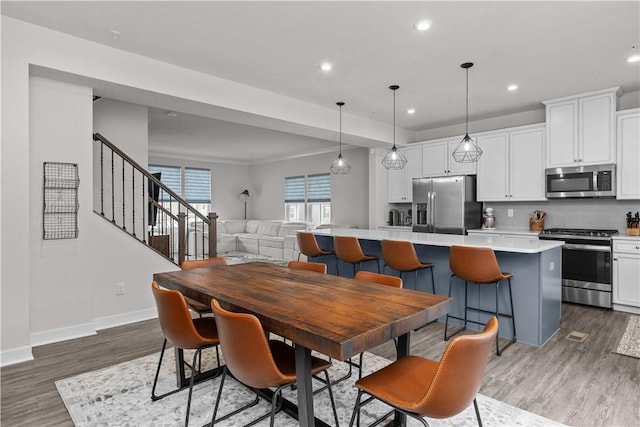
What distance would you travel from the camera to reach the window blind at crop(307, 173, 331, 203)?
29.8 ft

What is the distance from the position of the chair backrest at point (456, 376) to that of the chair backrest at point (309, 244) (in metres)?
3.31

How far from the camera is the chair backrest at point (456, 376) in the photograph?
1339 mm

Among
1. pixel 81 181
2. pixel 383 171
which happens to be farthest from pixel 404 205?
pixel 81 181

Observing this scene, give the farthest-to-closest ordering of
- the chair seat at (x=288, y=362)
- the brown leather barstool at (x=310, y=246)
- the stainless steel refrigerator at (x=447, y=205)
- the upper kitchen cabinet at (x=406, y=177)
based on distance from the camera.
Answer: the upper kitchen cabinet at (x=406, y=177) < the stainless steel refrigerator at (x=447, y=205) < the brown leather barstool at (x=310, y=246) < the chair seat at (x=288, y=362)

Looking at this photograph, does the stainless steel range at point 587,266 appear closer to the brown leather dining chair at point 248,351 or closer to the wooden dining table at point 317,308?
the wooden dining table at point 317,308

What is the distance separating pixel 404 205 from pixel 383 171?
0.81 metres

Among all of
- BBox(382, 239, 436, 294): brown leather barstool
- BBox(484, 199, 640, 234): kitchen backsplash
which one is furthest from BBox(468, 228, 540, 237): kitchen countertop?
BBox(382, 239, 436, 294): brown leather barstool

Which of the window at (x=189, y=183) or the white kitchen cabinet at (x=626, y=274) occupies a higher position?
the window at (x=189, y=183)

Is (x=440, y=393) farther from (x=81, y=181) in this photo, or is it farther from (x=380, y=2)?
(x=81, y=181)

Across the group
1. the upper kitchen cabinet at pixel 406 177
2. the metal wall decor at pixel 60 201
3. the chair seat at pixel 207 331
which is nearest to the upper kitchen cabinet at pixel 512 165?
the upper kitchen cabinet at pixel 406 177

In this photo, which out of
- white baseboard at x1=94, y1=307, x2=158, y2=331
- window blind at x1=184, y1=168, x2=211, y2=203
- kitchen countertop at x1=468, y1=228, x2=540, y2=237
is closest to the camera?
white baseboard at x1=94, y1=307, x2=158, y2=331

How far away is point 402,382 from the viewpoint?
1.64 meters

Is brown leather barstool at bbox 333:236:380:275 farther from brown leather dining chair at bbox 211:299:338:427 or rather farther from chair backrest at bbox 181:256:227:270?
brown leather dining chair at bbox 211:299:338:427

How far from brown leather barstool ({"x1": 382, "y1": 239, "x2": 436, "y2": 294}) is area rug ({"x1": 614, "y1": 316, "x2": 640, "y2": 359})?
168cm
